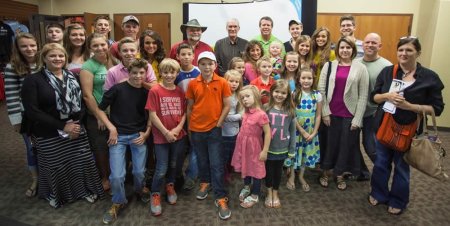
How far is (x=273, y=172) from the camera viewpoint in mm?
2383

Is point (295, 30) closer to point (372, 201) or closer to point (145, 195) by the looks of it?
point (372, 201)

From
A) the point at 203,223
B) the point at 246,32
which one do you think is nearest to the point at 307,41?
the point at 203,223

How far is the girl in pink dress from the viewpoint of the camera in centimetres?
220

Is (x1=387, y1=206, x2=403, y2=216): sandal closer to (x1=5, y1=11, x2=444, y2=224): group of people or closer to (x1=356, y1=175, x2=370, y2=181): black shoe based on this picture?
(x1=5, y1=11, x2=444, y2=224): group of people

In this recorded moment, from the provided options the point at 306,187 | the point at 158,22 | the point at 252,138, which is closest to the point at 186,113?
the point at 252,138

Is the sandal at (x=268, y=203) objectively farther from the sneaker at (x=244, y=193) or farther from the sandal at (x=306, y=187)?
the sandal at (x=306, y=187)

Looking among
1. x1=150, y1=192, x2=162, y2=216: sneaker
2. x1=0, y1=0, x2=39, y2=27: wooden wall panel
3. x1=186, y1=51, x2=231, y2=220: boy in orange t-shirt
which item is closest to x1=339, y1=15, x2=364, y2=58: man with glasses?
x1=186, y1=51, x2=231, y2=220: boy in orange t-shirt

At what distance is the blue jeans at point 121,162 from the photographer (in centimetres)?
218

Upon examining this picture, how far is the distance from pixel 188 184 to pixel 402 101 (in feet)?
6.29

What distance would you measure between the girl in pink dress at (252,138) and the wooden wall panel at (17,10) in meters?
7.57

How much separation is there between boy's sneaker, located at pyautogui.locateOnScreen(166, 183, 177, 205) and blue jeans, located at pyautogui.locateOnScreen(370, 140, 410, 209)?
1732mm

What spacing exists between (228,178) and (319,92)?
1.23 metres

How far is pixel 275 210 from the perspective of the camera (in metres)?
2.38

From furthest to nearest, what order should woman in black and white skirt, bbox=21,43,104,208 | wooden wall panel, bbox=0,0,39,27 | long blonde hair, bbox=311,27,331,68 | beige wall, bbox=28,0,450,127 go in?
1. wooden wall panel, bbox=0,0,39,27
2. beige wall, bbox=28,0,450,127
3. long blonde hair, bbox=311,27,331,68
4. woman in black and white skirt, bbox=21,43,104,208
